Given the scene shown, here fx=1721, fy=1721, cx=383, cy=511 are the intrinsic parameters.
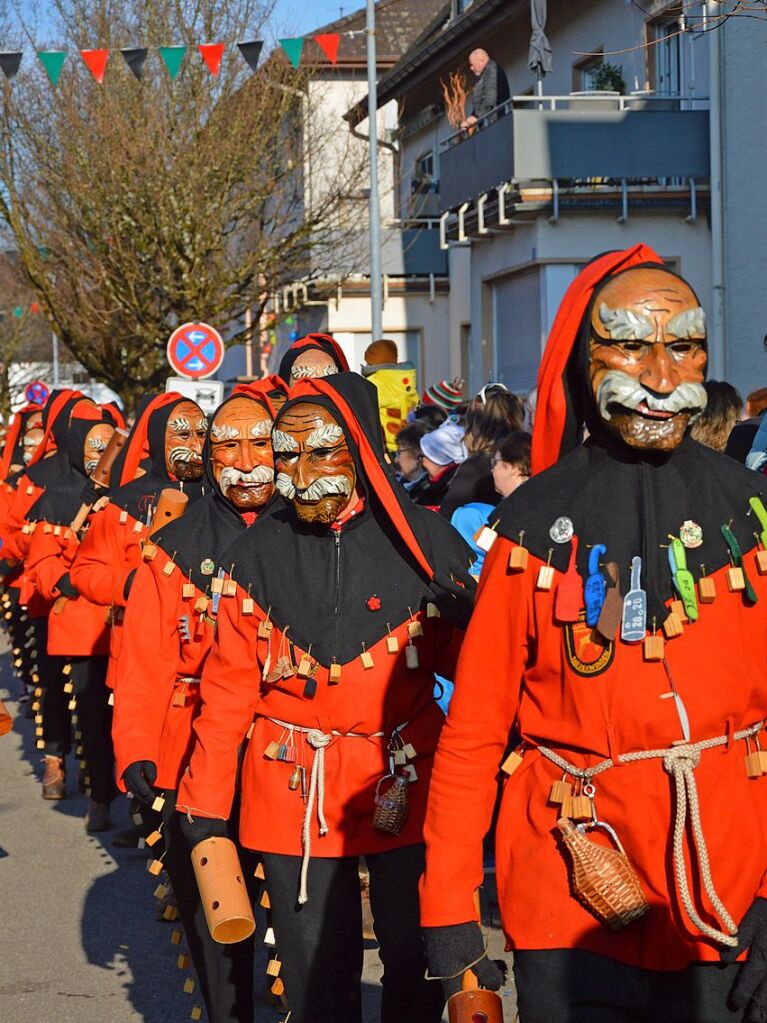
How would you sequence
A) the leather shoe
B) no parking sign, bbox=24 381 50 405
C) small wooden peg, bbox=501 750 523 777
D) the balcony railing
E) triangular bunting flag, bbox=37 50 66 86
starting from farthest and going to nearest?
1. no parking sign, bbox=24 381 50 405
2. the balcony railing
3. triangular bunting flag, bbox=37 50 66 86
4. the leather shoe
5. small wooden peg, bbox=501 750 523 777

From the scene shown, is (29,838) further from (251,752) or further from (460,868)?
(460,868)

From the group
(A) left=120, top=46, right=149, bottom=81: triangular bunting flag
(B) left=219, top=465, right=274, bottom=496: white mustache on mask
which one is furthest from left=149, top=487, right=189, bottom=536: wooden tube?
(A) left=120, top=46, right=149, bottom=81: triangular bunting flag

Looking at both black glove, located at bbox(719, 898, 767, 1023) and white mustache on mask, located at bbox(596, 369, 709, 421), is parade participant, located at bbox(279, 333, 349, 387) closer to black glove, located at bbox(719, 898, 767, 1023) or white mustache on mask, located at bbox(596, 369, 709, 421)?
white mustache on mask, located at bbox(596, 369, 709, 421)

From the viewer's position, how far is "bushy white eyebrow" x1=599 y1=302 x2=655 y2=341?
10.9 ft

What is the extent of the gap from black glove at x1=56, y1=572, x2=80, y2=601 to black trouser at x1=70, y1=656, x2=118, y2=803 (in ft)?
1.16

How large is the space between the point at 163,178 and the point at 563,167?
767cm

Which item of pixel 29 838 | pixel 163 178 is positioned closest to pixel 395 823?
pixel 29 838

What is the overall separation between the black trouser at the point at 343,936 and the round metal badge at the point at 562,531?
1452 millimetres

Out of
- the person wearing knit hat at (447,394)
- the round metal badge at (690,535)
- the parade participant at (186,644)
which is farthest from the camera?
the person wearing knit hat at (447,394)

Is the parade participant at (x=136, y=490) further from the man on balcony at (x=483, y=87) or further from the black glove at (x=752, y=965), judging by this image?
the man on balcony at (x=483, y=87)

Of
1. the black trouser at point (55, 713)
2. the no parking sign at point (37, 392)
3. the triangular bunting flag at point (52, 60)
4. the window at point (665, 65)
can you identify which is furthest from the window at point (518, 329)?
the black trouser at point (55, 713)

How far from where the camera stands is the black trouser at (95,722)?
9242 millimetres

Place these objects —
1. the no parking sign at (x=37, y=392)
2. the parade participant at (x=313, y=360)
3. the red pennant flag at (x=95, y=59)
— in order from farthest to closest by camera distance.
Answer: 1. the no parking sign at (x=37, y=392)
2. the red pennant flag at (x=95, y=59)
3. the parade participant at (x=313, y=360)

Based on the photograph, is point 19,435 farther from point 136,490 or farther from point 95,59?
point 136,490
